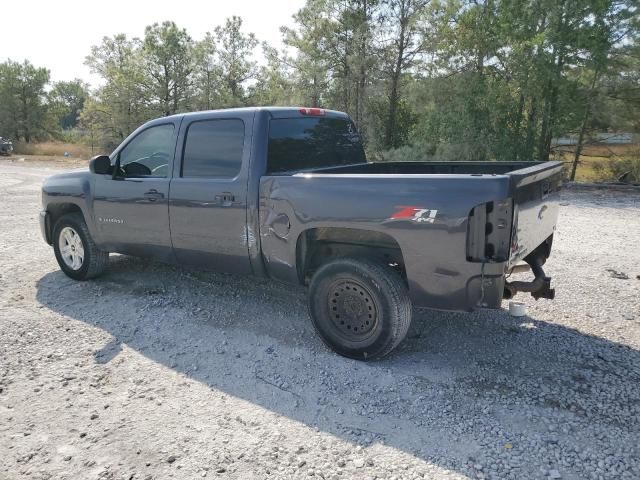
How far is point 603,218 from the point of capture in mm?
9281

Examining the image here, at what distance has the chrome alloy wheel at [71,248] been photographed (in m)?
5.64

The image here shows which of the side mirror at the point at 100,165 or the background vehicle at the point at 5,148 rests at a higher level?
the side mirror at the point at 100,165

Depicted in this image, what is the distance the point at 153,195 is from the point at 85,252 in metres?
1.43

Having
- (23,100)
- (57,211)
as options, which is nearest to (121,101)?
(23,100)

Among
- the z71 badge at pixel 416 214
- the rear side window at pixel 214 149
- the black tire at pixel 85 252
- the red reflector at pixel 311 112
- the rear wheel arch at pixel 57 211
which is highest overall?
the red reflector at pixel 311 112

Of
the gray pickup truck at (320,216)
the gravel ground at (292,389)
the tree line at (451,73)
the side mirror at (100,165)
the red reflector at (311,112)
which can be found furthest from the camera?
the tree line at (451,73)

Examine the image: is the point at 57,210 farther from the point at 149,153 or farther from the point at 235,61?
the point at 235,61

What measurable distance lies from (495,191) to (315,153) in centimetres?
214

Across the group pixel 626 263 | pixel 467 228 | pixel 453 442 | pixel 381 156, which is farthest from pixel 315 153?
pixel 381 156

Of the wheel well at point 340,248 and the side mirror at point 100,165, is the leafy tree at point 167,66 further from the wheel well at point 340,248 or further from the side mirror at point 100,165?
the wheel well at point 340,248

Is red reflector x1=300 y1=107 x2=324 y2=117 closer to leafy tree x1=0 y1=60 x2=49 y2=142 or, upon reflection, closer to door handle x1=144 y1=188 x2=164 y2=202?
door handle x1=144 y1=188 x2=164 y2=202

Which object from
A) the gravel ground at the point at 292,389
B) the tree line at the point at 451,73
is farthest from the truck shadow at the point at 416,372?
the tree line at the point at 451,73

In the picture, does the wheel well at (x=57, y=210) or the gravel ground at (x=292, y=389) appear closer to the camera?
the gravel ground at (x=292, y=389)

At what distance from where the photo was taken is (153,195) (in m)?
4.79
